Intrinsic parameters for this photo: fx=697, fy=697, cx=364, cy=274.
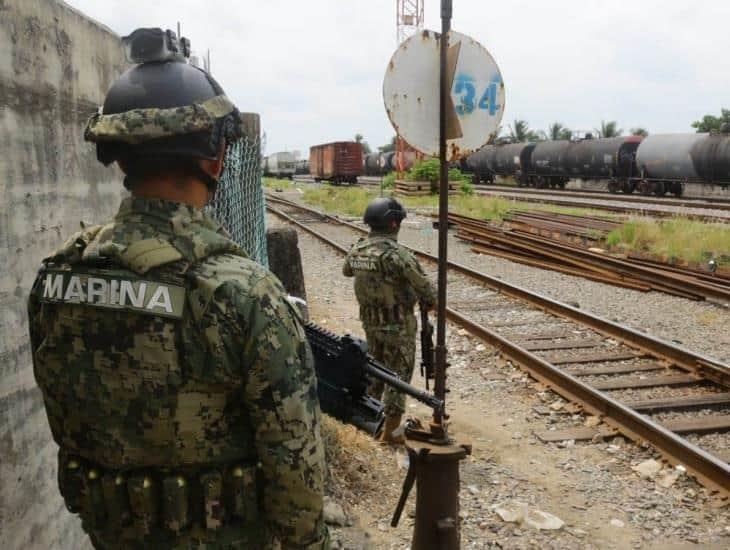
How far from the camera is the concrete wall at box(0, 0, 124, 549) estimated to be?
2.34 meters

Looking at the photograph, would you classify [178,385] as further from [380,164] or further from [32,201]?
[380,164]

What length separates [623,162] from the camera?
102ft

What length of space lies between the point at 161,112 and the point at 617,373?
5.71 m

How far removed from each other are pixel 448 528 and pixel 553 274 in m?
9.16

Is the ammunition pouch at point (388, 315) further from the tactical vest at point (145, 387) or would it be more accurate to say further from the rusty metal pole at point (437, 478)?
the tactical vest at point (145, 387)

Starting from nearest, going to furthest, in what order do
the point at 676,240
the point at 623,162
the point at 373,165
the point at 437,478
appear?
1. the point at 437,478
2. the point at 676,240
3. the point at 623,162
4. the point at 373,165

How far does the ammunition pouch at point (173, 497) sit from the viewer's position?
171 centimetres

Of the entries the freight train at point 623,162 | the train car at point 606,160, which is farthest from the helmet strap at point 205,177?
the train car at point 606,160

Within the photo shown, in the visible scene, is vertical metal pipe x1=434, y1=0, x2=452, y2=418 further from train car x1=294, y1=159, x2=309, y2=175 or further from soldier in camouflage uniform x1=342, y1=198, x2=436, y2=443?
train car x1=294, y1=159, x2=309, y2=175

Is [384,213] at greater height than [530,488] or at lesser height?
greater

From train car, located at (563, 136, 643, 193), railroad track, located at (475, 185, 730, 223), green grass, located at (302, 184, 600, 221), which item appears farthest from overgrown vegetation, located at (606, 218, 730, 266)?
train car, located at (563, 136, 643, 193)

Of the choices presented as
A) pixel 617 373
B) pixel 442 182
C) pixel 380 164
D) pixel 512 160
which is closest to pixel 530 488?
pixel 442 182

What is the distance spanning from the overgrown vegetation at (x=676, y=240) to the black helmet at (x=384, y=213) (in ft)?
29.1

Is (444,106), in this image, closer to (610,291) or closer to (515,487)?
(515,487)
